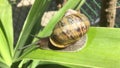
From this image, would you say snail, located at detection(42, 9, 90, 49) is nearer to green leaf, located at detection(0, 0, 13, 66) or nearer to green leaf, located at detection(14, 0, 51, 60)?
green leaf, located at detection(14, 0, 51, 60)

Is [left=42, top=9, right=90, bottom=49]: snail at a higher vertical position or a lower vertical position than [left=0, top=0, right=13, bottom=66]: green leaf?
higher

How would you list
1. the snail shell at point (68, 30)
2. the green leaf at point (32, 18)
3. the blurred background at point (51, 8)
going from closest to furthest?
the snail shell at point (68, 30)
the green leaf at point (32, 18)
the blurred background at point (51, 8)

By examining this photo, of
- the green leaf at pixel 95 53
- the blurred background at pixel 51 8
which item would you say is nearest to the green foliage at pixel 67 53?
the green leaf at pixel 95 53

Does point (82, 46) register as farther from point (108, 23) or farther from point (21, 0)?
point (21, 0)

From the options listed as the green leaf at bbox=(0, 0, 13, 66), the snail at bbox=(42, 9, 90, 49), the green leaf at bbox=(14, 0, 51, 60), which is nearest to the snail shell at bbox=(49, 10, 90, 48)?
the snail at bbox=(42, 9, 90, 49)

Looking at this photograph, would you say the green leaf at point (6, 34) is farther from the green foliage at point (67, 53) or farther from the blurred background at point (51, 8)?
the blurred background at point (51, 8)

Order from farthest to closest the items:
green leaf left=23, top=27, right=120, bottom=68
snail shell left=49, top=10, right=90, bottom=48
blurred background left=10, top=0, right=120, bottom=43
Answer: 1. blurred background left=10, top=0, right=120, bottom=43
2. snail shell left=49, top=10, right=90, bottom=48
3. green leaf left=23, top=27, right=120, bottom=68

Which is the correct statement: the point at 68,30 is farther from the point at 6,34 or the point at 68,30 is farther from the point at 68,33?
the point at 6,34
